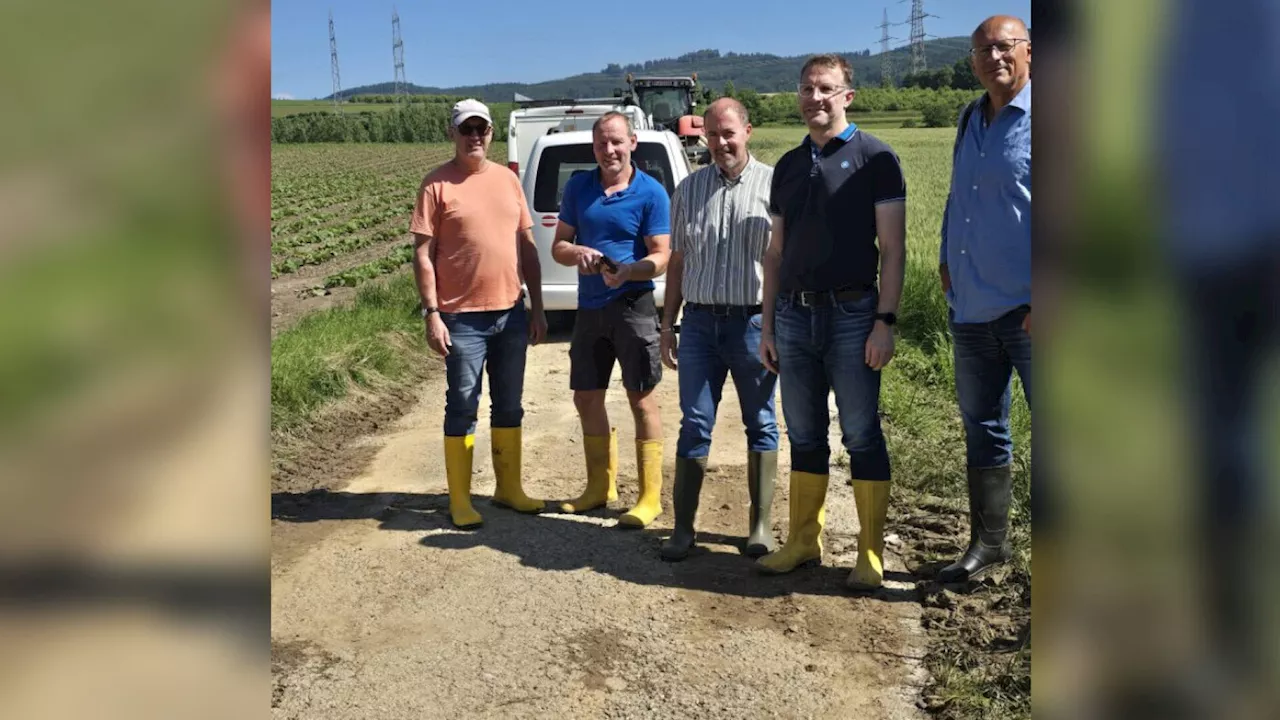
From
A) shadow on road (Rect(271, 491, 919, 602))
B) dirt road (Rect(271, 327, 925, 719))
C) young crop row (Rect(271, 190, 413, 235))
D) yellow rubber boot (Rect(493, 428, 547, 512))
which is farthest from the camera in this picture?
young crop row (Rect(271, 190, 413, 235))

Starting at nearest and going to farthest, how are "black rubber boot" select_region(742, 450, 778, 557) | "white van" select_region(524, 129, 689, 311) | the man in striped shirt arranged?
the man in striped shirt, "black rubber boot" select_region(742, 450, 778, 557), "white van" select_region(524, 129, 689, 311)

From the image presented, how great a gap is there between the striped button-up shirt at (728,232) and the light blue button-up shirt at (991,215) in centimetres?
87

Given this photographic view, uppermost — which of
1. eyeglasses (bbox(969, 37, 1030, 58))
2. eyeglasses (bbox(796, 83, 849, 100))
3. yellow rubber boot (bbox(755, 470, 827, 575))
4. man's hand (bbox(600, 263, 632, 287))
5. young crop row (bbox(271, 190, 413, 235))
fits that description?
young crop row (bbox(271, 190, 413, 235))

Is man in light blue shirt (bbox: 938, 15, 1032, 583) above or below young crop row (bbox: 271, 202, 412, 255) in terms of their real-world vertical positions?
below

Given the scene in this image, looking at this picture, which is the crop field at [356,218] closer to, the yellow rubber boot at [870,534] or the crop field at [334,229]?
the crop field at [334,229]

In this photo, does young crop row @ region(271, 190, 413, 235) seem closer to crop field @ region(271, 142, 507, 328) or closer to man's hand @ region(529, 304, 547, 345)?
crop field @ region(271, 142, 507, 328)

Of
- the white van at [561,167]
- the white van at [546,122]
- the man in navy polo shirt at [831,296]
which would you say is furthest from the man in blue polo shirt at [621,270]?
the white van at [546,122]

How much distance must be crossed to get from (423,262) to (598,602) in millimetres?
1835

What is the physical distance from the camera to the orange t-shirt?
5125mm

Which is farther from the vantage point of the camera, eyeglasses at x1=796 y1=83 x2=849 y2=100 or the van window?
the van window

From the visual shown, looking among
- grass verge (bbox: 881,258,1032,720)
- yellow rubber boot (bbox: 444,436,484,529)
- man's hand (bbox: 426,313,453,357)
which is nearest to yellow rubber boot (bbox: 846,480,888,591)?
grass verge (bbox: 881,258,1032,720)
